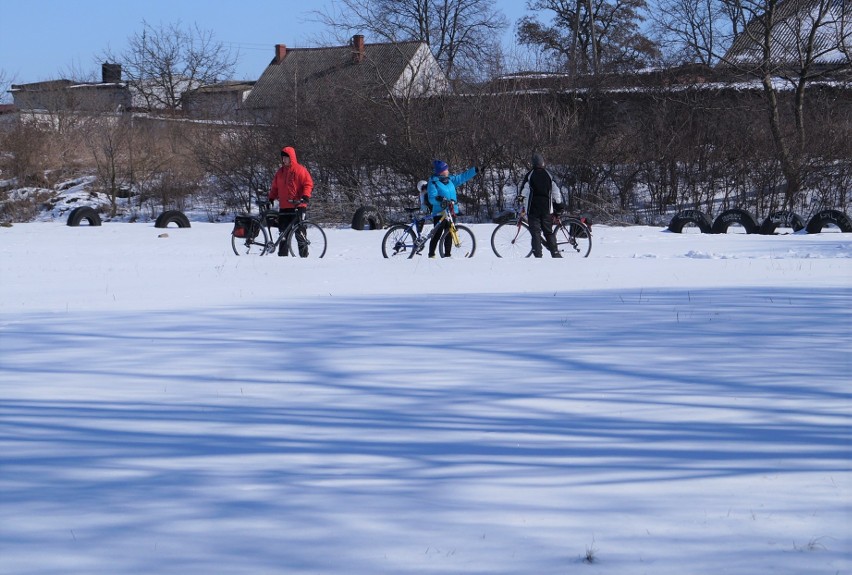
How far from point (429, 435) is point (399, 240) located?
12144mm

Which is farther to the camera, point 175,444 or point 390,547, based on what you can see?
Result: point 175,444

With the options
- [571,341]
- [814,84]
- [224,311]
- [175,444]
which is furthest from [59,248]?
[814,84]

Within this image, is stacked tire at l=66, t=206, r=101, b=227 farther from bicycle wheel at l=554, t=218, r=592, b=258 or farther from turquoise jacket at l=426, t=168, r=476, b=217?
bicycle wheel at l=554, t=218, r=592, b=258

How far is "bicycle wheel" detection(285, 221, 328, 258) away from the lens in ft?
55.7

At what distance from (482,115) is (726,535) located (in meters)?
27.9

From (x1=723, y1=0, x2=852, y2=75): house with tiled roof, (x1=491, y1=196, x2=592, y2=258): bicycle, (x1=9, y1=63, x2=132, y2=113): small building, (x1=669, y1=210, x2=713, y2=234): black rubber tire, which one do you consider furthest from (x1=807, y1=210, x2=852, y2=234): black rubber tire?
(x1=9, y1=63, x2=132, y2=113): small building

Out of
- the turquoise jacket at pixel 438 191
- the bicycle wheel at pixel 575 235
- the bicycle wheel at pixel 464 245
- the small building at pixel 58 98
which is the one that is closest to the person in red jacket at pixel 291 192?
the turquoise jacket at pixel 438 191

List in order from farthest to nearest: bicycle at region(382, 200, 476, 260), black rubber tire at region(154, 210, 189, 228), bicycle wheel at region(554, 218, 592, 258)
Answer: black rubber tire at region(154, 210, 189, 228), bicycle wheel at region(554, 218, 592, 258), bicycle at region(382, 200, 476, 260)

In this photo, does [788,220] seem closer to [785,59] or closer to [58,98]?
[785,59]

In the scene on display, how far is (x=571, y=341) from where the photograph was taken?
7695 mm

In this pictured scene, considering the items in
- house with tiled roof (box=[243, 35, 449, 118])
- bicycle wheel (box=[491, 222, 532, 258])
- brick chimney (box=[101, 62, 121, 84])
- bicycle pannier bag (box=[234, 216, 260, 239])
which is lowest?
bicycle wheel (box=[491, 222, 532, 258])

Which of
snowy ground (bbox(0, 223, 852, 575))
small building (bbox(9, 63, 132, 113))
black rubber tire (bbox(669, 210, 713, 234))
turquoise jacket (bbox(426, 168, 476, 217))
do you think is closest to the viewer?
snowy ground (bbox(0, 223, 852, 575))

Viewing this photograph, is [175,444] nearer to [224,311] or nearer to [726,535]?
[726,535]

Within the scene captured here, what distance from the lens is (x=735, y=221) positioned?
2452cm
